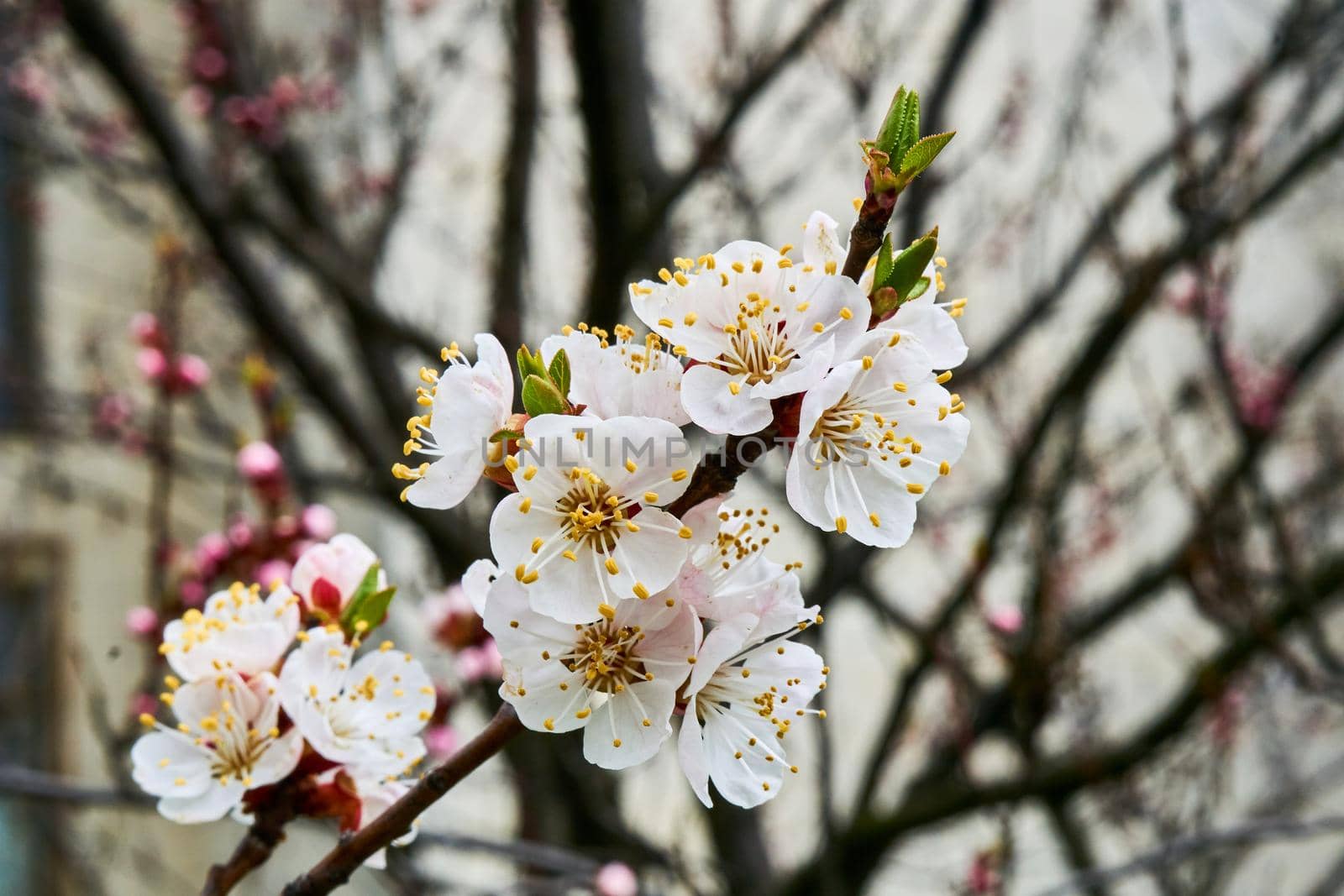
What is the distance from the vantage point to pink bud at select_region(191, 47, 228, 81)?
128 inches

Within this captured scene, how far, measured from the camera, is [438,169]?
14.6 ft

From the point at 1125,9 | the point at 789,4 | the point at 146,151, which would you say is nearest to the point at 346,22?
the point at 146,151

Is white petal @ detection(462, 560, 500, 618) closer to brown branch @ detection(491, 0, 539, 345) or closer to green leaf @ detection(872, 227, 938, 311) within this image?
green leaf @ detection(872, 227, 938, 311)

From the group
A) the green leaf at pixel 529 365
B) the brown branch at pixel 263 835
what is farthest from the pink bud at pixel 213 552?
the green leaf at pixel 529 365

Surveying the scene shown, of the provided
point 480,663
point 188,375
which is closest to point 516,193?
point 188,375

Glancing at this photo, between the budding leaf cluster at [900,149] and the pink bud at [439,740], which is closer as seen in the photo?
the budding leaf cluster at [900,149]

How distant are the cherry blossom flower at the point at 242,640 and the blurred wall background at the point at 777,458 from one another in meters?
0.59

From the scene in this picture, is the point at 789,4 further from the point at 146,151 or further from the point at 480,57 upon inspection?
the point at 146,151

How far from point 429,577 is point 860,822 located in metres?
1.53

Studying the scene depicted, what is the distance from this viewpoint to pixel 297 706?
A: 81cm

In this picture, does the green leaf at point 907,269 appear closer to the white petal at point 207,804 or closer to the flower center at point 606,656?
the flower center at point 606,656

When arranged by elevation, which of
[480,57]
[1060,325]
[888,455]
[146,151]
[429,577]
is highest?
[480,57]

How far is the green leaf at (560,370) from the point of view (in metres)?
0.67

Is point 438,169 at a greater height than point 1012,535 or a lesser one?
greater
